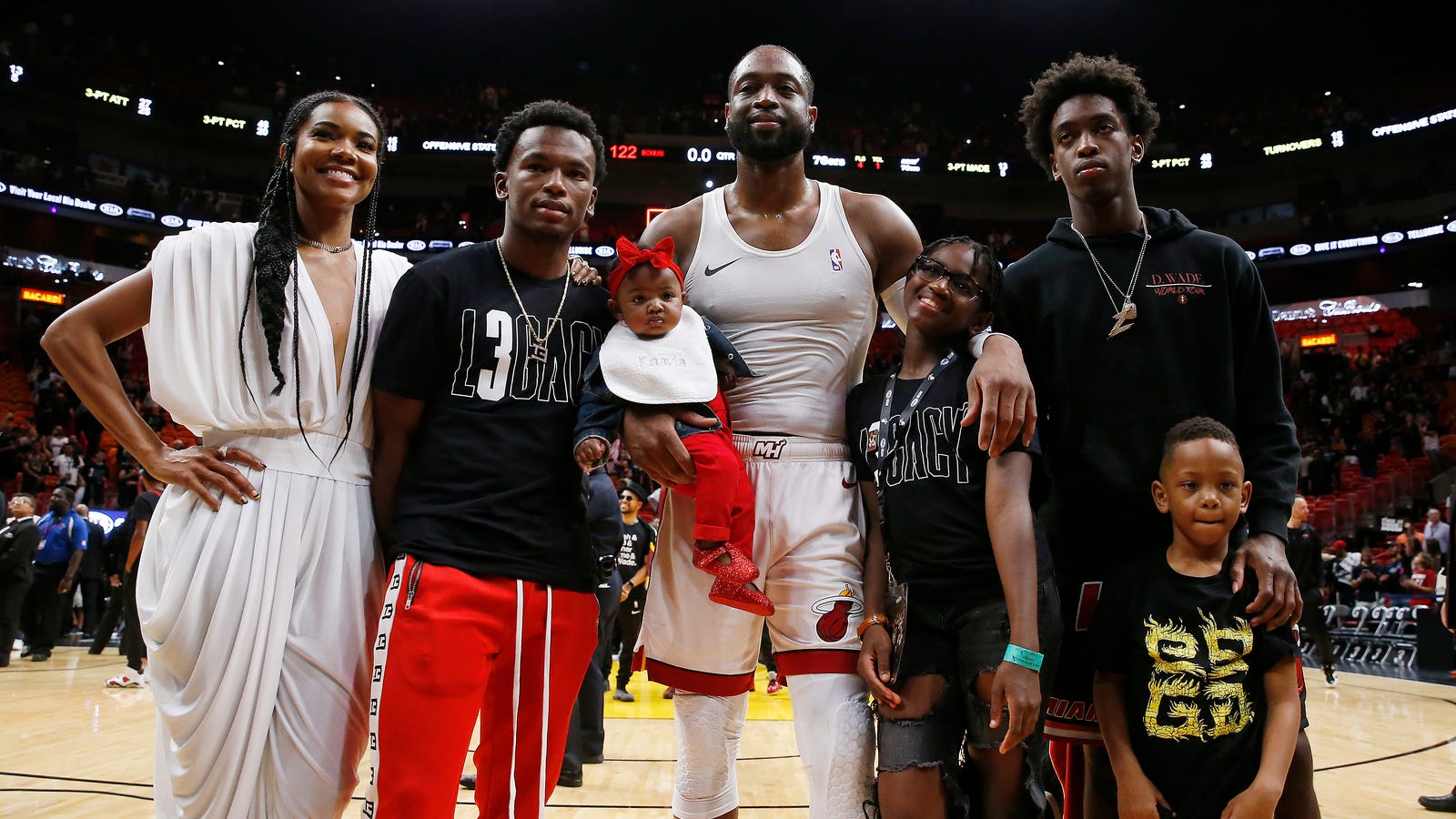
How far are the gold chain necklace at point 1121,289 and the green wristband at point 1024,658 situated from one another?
94 cm

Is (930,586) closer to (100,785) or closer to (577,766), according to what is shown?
(577,766)

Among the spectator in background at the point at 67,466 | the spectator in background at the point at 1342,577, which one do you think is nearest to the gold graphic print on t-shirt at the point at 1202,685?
the spectator in background at the point at 1342,577

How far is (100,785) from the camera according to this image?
498cm

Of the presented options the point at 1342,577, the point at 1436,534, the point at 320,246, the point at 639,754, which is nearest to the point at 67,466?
the point at 639,754

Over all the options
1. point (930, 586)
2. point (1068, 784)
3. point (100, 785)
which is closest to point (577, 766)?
point (100, 785)

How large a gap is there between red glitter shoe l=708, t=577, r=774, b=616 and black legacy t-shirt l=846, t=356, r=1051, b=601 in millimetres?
358

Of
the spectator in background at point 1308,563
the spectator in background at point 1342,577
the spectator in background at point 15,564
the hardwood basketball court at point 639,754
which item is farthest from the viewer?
the spectator in background at point 1342,577

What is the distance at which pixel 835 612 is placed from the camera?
101 inches

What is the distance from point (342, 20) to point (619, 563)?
2328 centimetres

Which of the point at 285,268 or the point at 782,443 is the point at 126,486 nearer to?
the point at 285,268

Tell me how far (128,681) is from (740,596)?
880cm

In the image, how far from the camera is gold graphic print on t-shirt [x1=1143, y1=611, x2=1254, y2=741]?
2369 mm

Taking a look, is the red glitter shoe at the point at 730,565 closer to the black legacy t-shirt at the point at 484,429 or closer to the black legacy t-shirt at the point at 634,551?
the black legacy t-shirt at the point at 484,429

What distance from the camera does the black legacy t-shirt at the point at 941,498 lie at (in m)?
2.38
